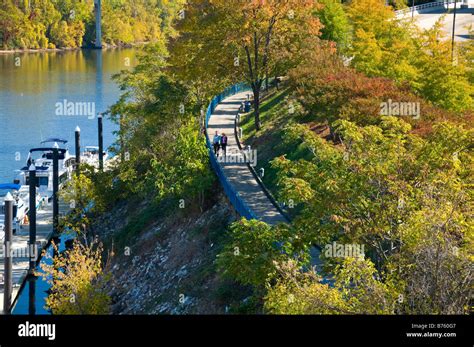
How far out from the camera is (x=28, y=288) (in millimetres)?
41281

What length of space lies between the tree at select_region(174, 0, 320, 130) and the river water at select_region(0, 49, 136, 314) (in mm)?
15311

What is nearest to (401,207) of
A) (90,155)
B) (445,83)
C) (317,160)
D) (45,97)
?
(317,160)

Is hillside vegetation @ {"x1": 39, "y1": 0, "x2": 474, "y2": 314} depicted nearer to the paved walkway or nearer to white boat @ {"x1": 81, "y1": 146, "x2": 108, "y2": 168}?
the paved walkway

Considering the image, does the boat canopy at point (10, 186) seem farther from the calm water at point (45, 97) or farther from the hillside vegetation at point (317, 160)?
the hillside vegetation at point (317, 160)

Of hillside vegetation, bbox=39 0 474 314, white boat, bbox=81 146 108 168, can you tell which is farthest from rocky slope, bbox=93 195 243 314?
white boat, bbox=81 146 108 168

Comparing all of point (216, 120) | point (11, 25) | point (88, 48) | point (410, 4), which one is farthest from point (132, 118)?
point (88, 48)

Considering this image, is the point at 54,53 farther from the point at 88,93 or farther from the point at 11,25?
the point at 88,93

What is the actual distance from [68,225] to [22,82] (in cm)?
6760

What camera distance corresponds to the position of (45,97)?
9625 centimetres

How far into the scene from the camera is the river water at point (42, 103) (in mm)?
66812

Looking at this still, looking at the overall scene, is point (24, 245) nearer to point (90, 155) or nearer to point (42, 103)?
point (90, 155)

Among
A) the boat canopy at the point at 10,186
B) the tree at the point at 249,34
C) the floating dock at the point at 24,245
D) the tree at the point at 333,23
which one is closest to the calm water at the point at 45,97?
the boat canopy at the point at 10,186

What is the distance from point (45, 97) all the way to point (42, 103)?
468 cm

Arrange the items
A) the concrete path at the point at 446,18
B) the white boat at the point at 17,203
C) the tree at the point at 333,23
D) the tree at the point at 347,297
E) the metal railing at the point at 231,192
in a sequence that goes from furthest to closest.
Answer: the concrete path at the point at 446,18 < the tree at the point at 333,23 < the white boat at the point at 17,203 < the metal railing at the point at 231,192 < the tree at the point at 347,297
